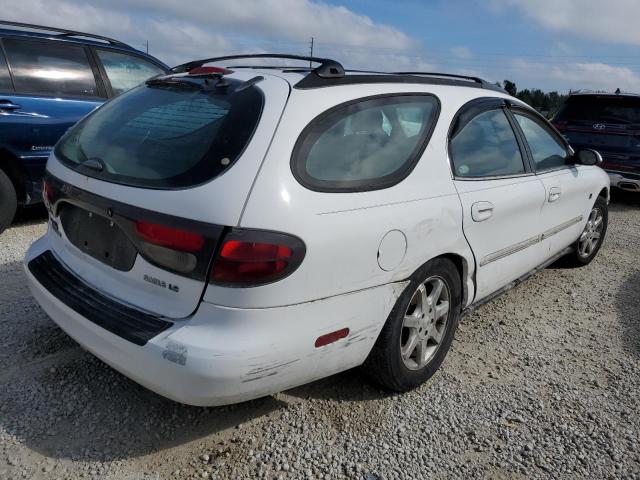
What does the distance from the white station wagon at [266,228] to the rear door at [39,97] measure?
2423 mm

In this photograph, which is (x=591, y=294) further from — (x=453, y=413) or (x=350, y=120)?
(x=350, y=120)

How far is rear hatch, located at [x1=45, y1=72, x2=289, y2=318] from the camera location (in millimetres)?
2074

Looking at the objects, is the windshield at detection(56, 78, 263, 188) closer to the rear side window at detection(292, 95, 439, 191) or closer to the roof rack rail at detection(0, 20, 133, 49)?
the rear side window at detection(292, 95, 439, 191)

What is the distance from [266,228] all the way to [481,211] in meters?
1.47

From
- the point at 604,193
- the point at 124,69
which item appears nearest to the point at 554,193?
the point at 604,193

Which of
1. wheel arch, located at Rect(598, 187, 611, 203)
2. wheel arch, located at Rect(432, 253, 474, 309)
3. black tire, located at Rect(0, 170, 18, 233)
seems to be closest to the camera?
wheel arch, located at Rect(432, 253, 474, 309)

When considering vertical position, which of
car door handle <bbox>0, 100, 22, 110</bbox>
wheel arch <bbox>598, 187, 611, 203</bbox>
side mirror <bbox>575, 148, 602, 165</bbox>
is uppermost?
side mirror <bbox>575, 148, 602, 165</bbox>

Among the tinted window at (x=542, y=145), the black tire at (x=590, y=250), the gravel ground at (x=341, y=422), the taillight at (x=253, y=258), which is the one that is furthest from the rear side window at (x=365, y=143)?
the black tire at (x=590, y=250)

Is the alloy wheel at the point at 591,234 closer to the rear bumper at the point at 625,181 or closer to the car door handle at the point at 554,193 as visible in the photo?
the car door handle at the point at 554,193

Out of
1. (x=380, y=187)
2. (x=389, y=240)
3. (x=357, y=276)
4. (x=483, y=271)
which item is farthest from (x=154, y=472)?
(x=483, y=271)

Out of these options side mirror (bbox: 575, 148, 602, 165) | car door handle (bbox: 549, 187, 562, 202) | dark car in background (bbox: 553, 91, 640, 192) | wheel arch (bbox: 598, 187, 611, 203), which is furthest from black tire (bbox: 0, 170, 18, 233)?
dark car in background (bbox: 553, 91, 640, 192)

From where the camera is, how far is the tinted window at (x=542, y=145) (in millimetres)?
3856

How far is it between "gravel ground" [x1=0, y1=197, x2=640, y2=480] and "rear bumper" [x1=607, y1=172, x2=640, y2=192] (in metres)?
5.13

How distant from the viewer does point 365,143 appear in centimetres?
251
